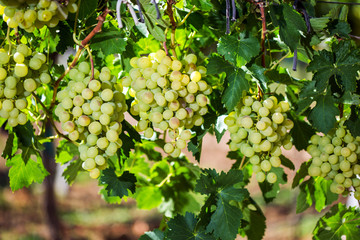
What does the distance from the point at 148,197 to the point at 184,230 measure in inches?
13.7

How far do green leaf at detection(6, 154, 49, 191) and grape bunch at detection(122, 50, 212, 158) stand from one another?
365 millimetres

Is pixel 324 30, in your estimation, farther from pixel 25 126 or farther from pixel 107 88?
pixel 25 126

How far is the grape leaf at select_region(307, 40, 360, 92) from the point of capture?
62cm

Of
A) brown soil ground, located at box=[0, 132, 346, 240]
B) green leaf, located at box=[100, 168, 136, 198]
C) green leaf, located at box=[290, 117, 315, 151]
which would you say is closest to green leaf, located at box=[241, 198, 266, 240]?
green leaf, located at box=[290, 117, 315, 151]

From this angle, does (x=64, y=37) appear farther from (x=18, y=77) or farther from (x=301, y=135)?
(x=301, y=135)

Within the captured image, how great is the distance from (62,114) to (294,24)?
376mm

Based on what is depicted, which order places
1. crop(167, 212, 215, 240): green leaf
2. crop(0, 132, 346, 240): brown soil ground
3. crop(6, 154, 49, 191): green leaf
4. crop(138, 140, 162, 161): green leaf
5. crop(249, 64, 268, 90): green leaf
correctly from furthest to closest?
crop(0, 132, 346, 240): brown soil ground → crop(138, 140, 162, 161): green leaf → crop(6, 154, 49, 191): green leaf → crop(167, 212, 215, 240): green leaf → crop(249, 64, 268, 90): green leaf

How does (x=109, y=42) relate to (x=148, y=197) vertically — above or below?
above

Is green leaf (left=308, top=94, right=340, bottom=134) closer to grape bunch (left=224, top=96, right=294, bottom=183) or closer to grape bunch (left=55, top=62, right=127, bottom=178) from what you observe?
grape bunch (left=224, top=96, right=294, bottom=183)

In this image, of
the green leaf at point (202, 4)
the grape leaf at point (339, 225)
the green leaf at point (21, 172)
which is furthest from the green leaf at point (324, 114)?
the green leaf at point (21, 172)

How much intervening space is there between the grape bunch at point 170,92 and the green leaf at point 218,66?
0.07 ft

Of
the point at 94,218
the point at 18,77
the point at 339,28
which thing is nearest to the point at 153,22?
the point at 18,77

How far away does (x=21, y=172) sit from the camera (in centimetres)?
84

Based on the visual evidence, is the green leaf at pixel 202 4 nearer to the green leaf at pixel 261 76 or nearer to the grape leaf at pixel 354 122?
the green leaf at pixel 261 76
